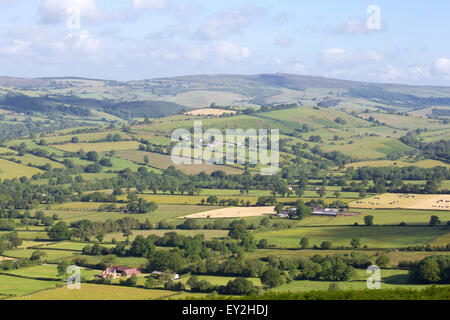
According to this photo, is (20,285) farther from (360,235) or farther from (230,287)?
(360,235)

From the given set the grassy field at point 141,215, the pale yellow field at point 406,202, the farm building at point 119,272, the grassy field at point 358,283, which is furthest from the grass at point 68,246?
the pale yellow field at point 406,202

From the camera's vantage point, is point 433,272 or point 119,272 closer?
point 433,272

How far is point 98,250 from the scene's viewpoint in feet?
224

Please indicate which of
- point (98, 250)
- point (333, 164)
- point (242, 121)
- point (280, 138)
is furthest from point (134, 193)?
point (242, 121)

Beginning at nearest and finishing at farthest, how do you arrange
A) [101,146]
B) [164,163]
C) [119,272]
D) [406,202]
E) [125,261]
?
[119,272], [125,261], [406,202], [164,163], [101,146]

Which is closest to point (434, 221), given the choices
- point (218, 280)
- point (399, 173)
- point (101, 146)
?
point (218, 280)

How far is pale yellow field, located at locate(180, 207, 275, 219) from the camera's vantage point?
287ft

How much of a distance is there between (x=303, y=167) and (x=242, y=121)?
49.8 m

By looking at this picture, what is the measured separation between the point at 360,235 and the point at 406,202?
83.3ft

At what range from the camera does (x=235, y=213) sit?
89.8m

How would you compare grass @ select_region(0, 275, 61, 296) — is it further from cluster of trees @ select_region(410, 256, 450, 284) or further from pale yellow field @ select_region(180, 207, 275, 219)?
pale yellow field @ select_region(180, 207, 275, 219)

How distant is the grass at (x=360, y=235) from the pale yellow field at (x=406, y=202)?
1589 centimetres

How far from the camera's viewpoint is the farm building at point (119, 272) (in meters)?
57.8
